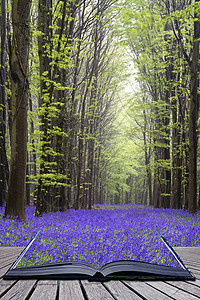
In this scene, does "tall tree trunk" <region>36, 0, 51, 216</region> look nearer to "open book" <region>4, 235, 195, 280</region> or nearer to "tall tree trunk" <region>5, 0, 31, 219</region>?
"tall tree trunk" <region>5, 0, 31, 219</region>

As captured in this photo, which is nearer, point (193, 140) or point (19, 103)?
point (19, 103)

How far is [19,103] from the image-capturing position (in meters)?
7.82

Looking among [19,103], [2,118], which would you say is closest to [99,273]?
[19,103]

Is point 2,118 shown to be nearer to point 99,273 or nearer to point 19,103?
point 19,103

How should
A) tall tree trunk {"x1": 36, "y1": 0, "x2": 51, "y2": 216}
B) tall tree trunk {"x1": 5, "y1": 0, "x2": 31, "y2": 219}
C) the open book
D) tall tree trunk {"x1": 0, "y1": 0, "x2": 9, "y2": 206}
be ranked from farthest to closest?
tall tree trunk {"x1": 0, "y1": 0, "x2": 9, "y2": 206}
tall tree trunk {"x1": 36, "y1": 0, "x2": 51, "y2": 216}
tall tree trunk {"x1": 5, "y1": 0, "x2": 31, "y2": 219}
the open book

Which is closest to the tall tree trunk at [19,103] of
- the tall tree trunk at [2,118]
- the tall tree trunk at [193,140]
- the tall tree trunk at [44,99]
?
the tall tree trunk at [44,99]

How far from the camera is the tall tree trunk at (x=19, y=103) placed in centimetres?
770

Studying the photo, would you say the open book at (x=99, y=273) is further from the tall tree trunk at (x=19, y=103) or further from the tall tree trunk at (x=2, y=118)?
the tall tree trunk at (x=2, y=118)

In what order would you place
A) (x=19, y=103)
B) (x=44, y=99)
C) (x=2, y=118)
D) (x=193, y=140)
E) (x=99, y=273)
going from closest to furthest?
(x=99, y=273), (x=19, y=103), (x=44, y=99), (x=193, y=140), (x=2, y=118)

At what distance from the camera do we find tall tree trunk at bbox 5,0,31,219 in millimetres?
7703

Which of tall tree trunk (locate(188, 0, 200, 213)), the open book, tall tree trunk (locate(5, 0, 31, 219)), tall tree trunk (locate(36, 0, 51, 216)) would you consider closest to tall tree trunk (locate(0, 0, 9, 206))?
tall tree trunk (locate(36, 0, 51, 216))

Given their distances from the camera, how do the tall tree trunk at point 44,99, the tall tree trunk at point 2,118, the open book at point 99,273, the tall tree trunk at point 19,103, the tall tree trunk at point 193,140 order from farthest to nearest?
the tall tree trunk at point 2,118, the tall tree trunk at point 193,140, the tall tree trunk at point 44,99, the tall tree trunk at point 19,103, the open book at point 99,273

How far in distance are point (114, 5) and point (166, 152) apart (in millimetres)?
9103

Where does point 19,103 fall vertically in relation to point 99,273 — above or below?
above
